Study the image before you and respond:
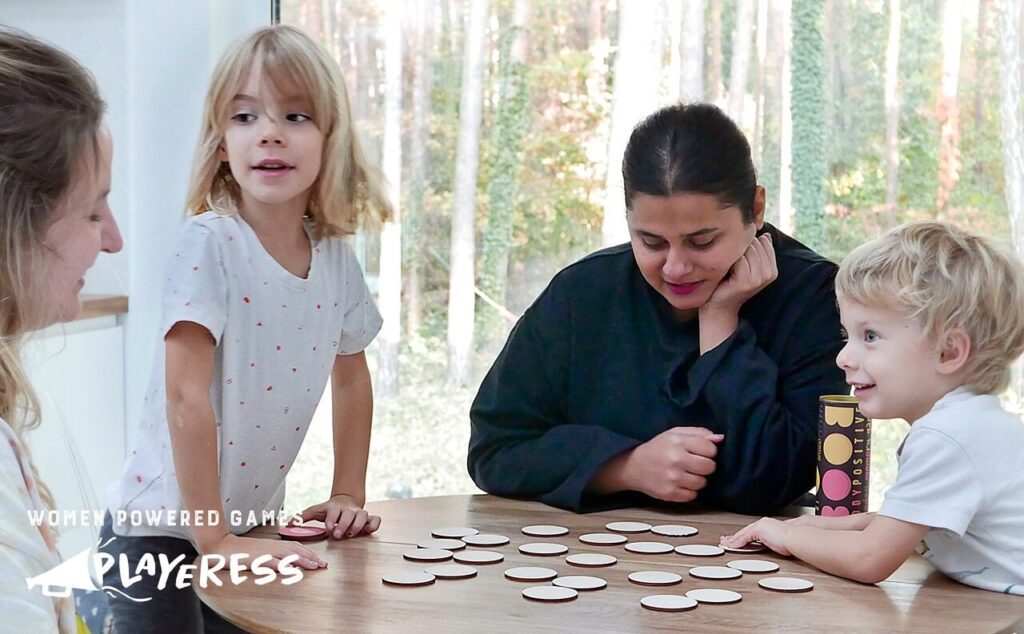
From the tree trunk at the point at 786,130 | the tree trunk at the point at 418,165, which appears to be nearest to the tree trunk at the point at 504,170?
the tree trunk at the point at 418,165

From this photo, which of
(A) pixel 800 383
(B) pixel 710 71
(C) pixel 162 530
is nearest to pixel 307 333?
(C) pixel 162 530

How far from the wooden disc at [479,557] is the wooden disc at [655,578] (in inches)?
7.2

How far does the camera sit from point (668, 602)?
137 centimetres

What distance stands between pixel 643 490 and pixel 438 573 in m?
0.48

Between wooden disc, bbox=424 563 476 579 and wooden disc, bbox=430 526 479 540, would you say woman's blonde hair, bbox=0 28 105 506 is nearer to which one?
wooden disc, bbox=424 563 476 579

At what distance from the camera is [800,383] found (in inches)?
75.6

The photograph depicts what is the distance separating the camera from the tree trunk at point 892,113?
100 inches

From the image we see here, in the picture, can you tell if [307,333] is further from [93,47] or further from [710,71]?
[710,71]

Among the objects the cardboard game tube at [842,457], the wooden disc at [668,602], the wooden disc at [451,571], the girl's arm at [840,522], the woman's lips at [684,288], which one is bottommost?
the wooden disc at [451,571]

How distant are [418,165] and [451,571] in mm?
1425

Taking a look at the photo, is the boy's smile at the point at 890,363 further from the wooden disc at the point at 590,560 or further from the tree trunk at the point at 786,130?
the tree trunk at the point at 786,130

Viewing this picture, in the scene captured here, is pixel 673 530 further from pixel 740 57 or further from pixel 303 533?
pixel 740 57

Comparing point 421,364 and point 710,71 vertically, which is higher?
point 710,71

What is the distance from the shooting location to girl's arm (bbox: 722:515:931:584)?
1471 millimetres
